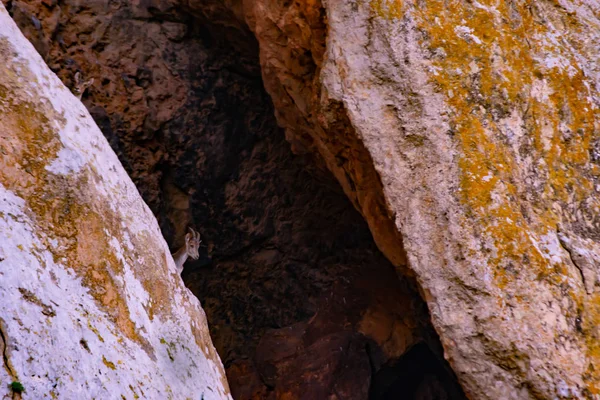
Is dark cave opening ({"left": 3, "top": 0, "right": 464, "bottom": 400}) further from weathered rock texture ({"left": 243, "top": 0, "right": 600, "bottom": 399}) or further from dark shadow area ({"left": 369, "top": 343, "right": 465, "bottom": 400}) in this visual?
weathered rock texture ({"left": 243, "top": 0, "right": 600, "bottom": 399})

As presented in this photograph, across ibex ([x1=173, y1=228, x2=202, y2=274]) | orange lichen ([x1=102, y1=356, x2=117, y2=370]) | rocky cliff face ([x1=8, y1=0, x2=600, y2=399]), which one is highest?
rocky cliff face ([x1=8, y1=0, x2=600, y2=399])

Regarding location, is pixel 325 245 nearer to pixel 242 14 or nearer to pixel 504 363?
pixel 242 14

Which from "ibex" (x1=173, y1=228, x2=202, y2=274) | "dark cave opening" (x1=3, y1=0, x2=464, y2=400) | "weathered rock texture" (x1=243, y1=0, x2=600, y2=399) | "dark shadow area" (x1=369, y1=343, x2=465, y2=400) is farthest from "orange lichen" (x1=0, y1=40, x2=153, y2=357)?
"dark shadow area" (x1=369, y1=343, x2=465, y2=400)

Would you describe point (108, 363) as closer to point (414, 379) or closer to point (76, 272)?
point (76, 272)

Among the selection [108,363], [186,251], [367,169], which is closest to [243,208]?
[186,251]

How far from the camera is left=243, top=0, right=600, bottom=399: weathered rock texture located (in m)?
2.12

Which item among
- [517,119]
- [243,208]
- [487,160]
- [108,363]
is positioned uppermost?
[517,119]

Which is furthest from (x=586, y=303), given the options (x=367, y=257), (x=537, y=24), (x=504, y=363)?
(x=367, y=257)

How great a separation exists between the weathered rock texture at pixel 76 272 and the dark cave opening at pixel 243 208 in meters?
1.79

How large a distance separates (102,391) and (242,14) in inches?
106

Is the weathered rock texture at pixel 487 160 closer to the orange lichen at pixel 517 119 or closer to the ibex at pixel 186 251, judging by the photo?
the orange lichen at pixel 517 119

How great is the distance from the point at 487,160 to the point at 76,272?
1.52 metres

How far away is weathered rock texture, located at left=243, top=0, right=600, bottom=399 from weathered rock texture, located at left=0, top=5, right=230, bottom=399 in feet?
2.97

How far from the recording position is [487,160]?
2320mm
